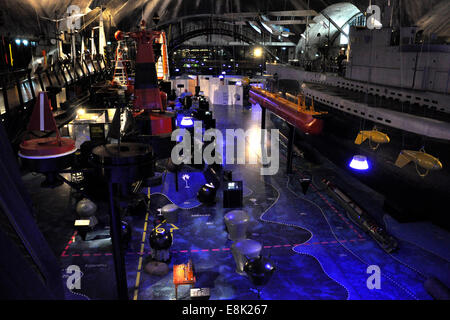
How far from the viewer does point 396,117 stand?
10555mm

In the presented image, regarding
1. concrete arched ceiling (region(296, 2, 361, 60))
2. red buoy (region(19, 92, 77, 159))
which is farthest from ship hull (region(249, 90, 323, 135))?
concrete arched ceiling (region(296, 2, 361, 60))

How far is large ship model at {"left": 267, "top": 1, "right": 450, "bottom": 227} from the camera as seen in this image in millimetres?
9781

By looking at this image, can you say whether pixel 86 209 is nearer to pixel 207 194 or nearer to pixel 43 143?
pixel 207 194

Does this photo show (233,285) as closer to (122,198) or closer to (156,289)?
(156,289)

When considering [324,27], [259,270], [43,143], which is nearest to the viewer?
[43,143]

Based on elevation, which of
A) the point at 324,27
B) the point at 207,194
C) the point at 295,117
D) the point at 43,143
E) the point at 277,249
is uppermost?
the point at 324,27

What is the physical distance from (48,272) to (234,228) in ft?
22.6

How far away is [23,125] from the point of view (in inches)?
460

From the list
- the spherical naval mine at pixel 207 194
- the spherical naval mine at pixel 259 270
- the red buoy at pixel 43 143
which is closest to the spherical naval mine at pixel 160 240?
the spherical naval mine at pixel 259 270

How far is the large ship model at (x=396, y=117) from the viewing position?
32.1 ft

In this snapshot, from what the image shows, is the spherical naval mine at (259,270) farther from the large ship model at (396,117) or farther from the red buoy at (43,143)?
the large ship model at (396,117)

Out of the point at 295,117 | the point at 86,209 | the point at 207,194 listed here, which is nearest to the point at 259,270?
the point at 207,194
